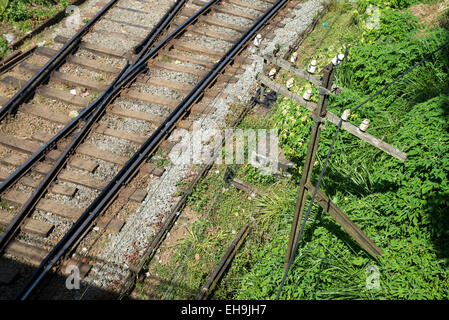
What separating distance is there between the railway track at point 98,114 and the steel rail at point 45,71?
0.03 meters

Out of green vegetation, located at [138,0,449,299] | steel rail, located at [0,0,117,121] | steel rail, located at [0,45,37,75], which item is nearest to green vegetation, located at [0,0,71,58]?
steel rail, located at [0,45,37,75]

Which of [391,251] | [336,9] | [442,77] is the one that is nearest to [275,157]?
[391,251]

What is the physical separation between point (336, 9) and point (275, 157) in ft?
19.5

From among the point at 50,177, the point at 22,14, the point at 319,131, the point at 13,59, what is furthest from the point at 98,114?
the point at 319,131

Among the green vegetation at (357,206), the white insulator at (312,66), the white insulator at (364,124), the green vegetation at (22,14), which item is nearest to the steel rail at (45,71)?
the green vegetation at (22,14)

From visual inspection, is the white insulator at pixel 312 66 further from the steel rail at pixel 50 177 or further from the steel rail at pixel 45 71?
the steel rail at pixel 45 71

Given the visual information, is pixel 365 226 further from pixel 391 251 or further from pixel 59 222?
pixel 59 222

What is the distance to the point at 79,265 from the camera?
607cm

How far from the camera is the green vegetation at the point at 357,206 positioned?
558 cm

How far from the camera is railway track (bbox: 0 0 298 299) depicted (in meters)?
6.45

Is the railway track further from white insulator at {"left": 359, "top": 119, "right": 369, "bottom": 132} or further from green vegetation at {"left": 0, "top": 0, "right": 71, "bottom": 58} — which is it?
white insulator at {"left": 359, "top": 119, "right": 369, "bottom": 132}

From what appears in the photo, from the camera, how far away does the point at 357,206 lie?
6.46 meters

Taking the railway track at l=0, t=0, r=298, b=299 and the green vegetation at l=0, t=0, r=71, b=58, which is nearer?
the railway track at l=0, t=0, r=298, b=299

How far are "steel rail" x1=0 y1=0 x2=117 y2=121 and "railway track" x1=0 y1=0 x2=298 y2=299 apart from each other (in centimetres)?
3
